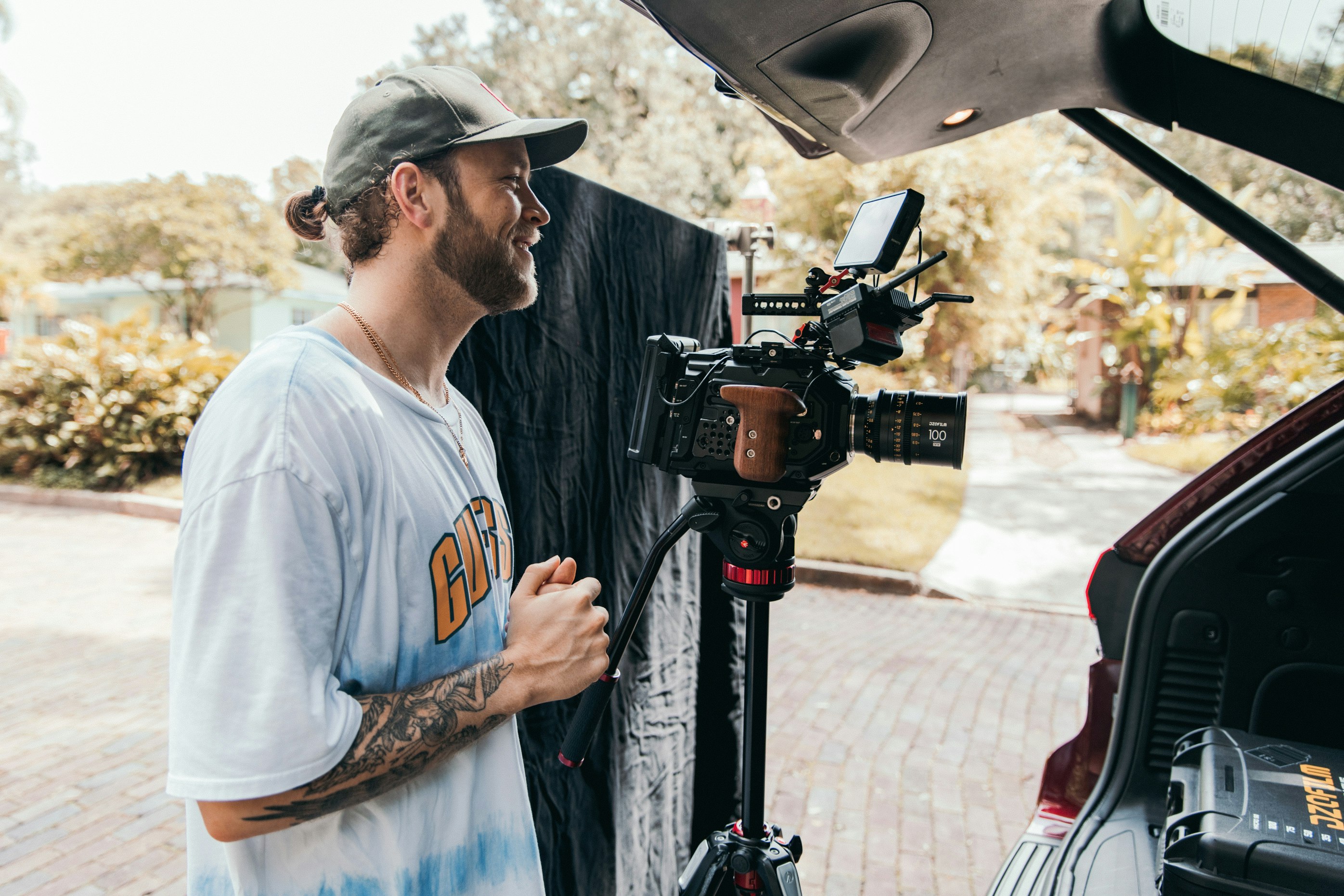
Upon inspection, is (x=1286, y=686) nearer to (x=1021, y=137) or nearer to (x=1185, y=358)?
(x=1021, y=137)

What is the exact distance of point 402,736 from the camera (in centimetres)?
97

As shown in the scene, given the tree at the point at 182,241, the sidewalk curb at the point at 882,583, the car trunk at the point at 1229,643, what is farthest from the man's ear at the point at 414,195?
the tree at the point at 182,241

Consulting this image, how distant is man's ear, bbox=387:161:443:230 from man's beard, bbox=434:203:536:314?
0.03 metres

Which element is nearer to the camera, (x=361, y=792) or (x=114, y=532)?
(x=361, y=792)

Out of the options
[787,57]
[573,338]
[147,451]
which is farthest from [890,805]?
[147,451]

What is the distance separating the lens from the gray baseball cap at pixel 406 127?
115 cm

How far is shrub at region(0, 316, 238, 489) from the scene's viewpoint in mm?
8992

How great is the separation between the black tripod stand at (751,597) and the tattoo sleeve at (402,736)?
1.17 ft

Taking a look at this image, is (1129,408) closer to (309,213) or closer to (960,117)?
(960,117)

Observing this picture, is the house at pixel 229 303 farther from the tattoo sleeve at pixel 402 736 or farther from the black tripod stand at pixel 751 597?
the tattoo sleeve at pixel 402 736

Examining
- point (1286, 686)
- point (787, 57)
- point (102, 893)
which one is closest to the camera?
point (787, 57)

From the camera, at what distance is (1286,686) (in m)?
1.88

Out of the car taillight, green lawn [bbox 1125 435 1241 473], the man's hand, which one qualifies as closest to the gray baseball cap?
the man's hand

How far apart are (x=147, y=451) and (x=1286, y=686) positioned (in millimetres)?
10180
